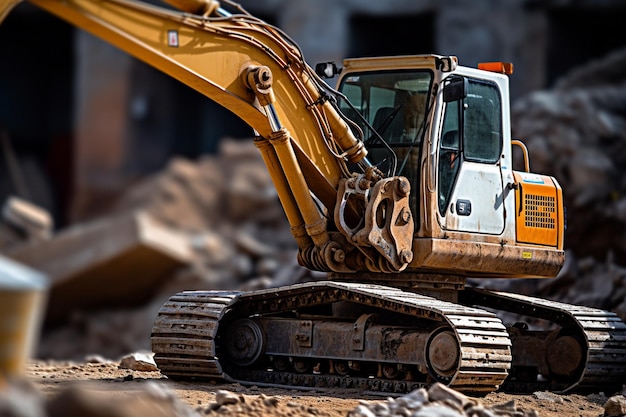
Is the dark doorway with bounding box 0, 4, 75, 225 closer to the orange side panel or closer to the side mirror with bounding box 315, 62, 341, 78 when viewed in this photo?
the side mirror with bounding box 315, 62, 341, 78

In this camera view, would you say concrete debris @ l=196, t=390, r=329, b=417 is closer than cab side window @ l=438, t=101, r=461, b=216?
Yes

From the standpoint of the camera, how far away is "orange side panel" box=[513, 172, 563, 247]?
9.86 m

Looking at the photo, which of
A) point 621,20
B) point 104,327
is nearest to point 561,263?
point 104,327

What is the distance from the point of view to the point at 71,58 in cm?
2661

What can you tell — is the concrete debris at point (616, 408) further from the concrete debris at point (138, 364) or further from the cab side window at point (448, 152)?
the concrete debris at point (138, 364)

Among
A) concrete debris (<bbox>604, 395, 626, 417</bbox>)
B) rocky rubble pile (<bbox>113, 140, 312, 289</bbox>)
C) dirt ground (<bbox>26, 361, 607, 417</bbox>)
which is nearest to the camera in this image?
dirt ground (<bbox>26, 361, 607, 417</bbox>)

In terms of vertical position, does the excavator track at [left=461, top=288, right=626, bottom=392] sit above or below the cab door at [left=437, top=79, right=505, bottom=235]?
below

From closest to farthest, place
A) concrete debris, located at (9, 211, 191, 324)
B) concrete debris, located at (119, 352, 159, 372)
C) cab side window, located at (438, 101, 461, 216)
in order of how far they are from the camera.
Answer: cab side window, located at (438, 101, 461, 216) → concrete debris, located at (119, 352, 159, 372) → concrete debris, located at (9, 211, 191, 324)

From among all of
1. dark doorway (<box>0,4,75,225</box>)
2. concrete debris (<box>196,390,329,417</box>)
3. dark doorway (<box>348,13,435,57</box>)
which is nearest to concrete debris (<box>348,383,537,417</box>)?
concrete debris (<box>196,390,329,417</box>)

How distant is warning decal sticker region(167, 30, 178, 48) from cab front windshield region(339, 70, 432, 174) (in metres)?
1.81

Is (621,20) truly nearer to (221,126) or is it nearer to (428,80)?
(221,126)

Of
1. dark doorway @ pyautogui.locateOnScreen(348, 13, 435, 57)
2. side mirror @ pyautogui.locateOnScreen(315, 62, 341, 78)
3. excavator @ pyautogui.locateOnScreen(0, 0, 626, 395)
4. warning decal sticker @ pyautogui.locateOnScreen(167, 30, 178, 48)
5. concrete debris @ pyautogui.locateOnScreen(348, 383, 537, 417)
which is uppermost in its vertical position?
dark doorway @ pyautogui.locateOnScreen(348, 13, 435, 57)

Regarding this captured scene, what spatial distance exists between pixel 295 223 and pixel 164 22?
209 cm

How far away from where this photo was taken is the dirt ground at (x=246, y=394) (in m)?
7.43
